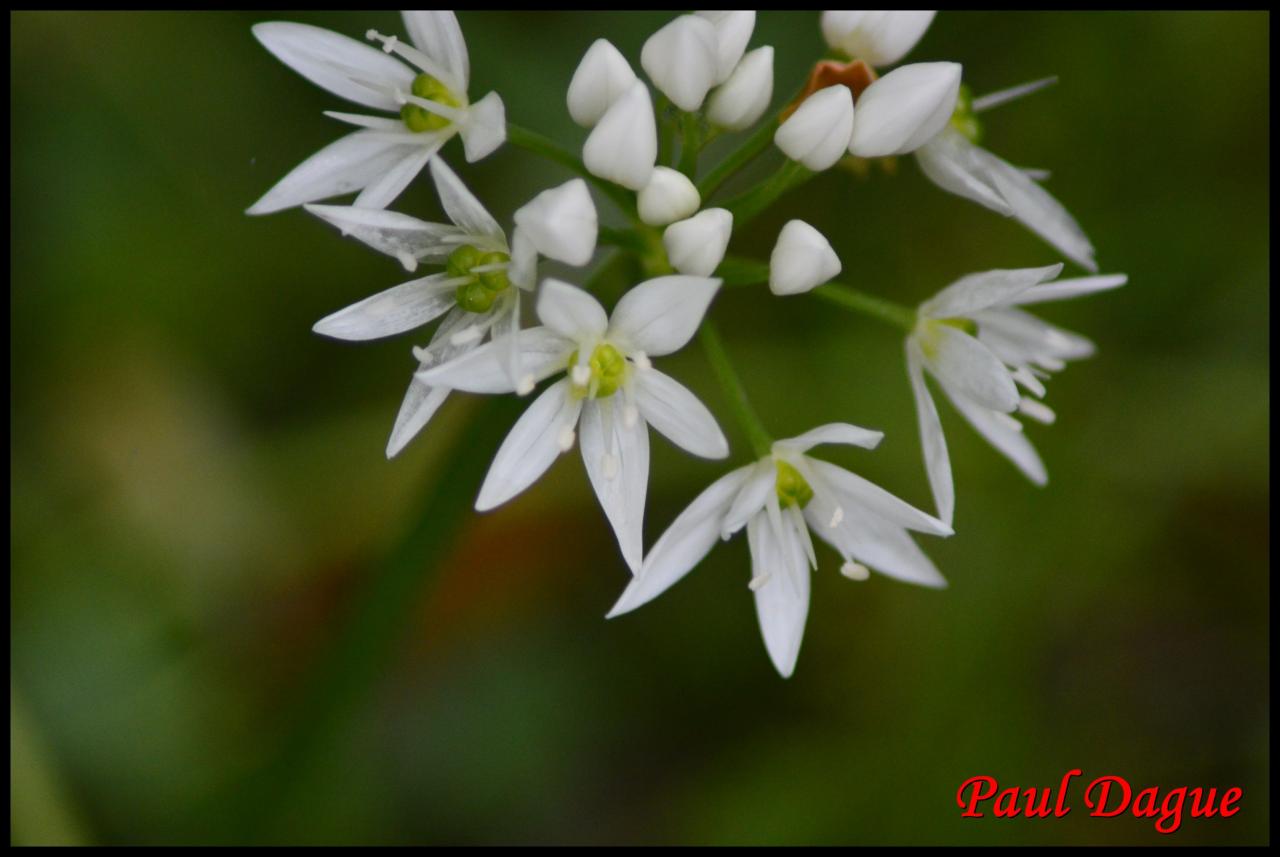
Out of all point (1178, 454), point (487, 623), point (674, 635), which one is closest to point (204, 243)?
point (487, 623)

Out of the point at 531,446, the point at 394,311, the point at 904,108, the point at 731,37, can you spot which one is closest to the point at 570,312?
the point at 531,446

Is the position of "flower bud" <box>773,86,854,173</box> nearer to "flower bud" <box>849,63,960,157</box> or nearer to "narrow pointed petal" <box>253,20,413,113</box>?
"flower bud" <box>849,63,960,157</box>

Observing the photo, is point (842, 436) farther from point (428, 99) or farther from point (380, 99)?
point (380, 99)

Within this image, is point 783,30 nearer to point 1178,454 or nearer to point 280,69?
point 280,69

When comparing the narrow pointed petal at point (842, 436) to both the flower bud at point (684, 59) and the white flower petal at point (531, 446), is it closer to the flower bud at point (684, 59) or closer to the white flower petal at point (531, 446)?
the white flower petal at point (531, 446)

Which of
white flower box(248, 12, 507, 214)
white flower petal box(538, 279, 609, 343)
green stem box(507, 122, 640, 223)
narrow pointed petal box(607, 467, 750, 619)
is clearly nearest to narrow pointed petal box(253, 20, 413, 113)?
white flower box(248, 12, 507, 214)
